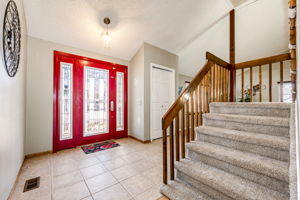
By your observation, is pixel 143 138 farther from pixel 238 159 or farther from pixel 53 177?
pixel 238 159

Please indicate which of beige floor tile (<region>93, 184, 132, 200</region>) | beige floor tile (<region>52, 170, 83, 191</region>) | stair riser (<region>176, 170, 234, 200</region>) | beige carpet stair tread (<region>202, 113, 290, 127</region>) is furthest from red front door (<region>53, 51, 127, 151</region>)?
beige carpet stair tread (<region>202, 113, 290, 127</region>)

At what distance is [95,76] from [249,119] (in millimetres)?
3217

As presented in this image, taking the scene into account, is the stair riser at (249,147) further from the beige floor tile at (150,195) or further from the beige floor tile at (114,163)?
the beige floor tile at (114,163)

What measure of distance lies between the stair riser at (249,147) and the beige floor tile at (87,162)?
1.86 metres

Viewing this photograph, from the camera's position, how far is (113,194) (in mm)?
1482

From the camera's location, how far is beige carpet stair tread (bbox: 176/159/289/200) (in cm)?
99

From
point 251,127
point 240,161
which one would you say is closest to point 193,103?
point 251,127

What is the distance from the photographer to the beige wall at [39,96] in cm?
237

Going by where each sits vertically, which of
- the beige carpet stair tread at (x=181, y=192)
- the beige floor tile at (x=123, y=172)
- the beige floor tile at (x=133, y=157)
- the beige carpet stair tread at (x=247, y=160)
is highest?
the beige carpet stair tread at (x=247, y=160)

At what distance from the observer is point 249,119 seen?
5.05ft

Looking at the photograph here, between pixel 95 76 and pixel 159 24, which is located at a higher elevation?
pixel 159 24

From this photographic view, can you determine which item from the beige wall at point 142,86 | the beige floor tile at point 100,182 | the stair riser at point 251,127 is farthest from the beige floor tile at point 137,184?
the beige wall at point 142,86

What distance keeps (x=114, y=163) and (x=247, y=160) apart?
76.5 inches

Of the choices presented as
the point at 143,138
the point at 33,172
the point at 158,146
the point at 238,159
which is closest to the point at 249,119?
the point at 238,159
